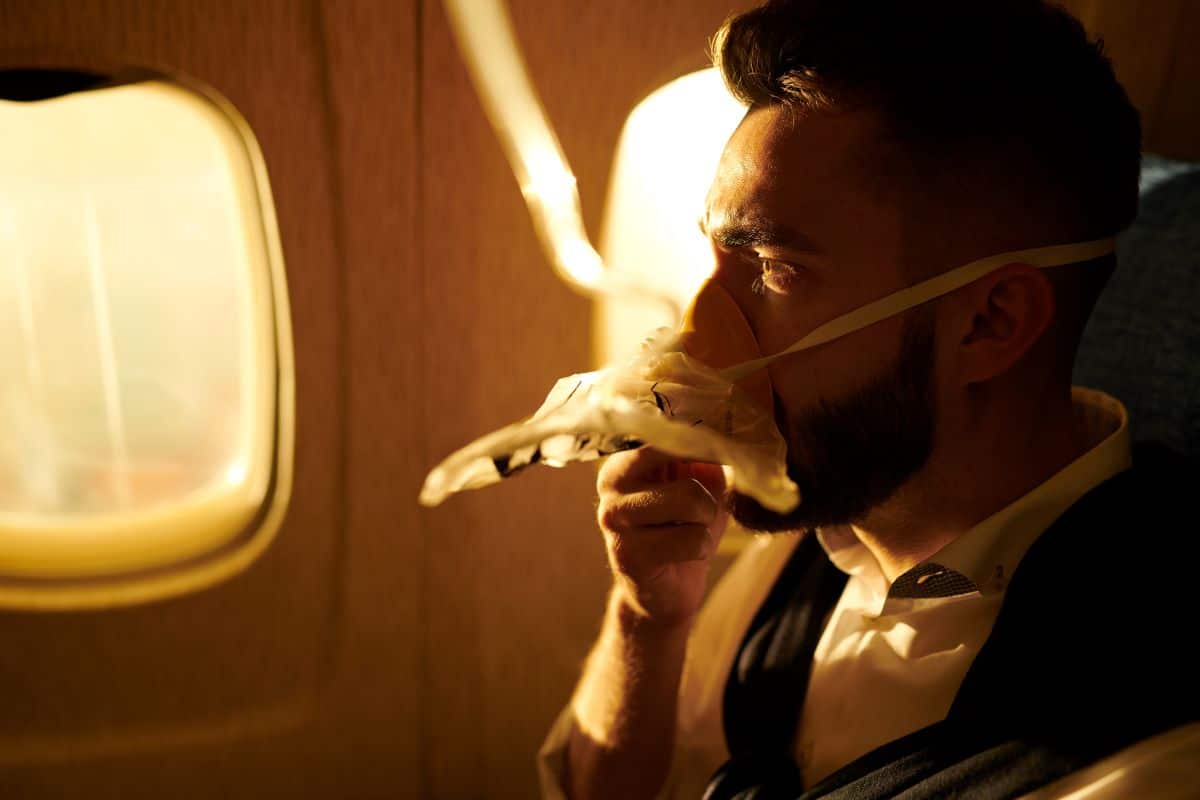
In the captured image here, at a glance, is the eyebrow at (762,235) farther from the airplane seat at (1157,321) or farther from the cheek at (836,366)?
the airplane seat at (1157,321)

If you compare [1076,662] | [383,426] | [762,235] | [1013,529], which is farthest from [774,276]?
[383,426]

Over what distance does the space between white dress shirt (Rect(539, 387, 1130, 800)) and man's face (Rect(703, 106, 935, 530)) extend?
0.44 ft

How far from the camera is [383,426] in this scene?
1623mm

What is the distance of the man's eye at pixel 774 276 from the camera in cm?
105

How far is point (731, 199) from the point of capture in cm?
105


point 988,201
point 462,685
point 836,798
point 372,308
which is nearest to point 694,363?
point 988,201

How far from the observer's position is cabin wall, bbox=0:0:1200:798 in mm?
1392

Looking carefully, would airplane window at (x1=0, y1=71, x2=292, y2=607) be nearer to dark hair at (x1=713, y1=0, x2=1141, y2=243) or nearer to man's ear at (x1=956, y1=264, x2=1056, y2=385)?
dark hair at (x1=713, y1=0, x2=1141, y2=243)

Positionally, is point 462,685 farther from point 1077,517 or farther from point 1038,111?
point 1038,111

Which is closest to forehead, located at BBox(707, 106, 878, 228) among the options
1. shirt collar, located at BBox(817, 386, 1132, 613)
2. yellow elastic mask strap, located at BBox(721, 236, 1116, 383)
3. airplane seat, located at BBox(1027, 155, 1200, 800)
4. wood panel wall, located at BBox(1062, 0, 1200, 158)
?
yellow elastic mask strap, located at BBox(721, 236, 1116, 383)

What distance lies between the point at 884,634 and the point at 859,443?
0.27 metres

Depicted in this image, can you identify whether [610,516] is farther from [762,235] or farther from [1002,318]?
[1002,318]

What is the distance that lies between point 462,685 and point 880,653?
989 millimetres

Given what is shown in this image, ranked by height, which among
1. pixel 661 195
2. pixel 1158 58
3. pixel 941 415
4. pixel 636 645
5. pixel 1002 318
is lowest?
pixel 636 645
